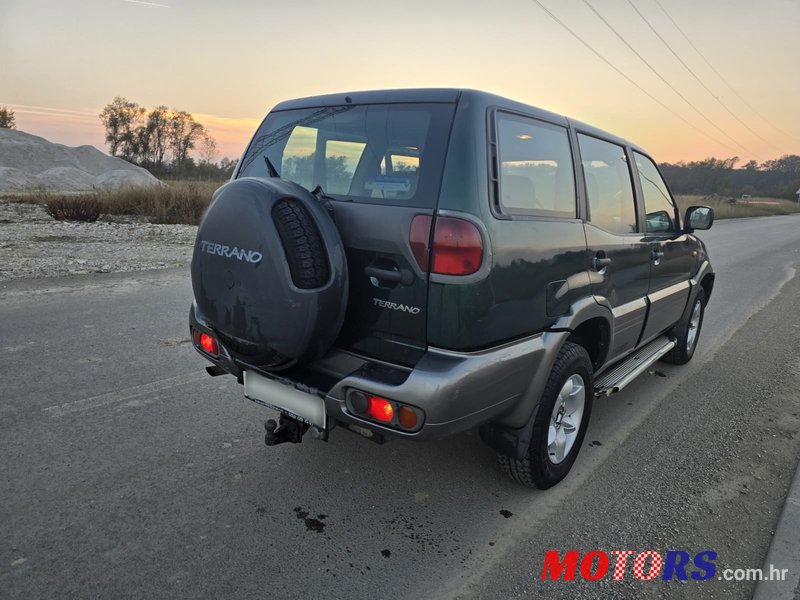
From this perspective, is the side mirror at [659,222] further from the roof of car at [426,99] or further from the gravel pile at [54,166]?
the gravel pile at [54,166]

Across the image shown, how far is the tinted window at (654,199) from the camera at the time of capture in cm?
400

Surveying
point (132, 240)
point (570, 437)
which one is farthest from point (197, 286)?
point (132, 240)

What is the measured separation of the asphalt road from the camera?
2209mm

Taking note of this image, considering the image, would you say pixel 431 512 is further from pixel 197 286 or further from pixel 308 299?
pixel 197 286

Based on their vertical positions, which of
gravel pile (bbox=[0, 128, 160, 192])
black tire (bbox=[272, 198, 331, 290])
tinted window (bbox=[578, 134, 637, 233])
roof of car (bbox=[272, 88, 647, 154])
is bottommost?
gravel pile (bbox=[0, 128, 160, 192])

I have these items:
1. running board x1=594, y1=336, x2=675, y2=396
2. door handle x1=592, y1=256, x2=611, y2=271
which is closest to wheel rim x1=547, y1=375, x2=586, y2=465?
running board x1=594, y1=336, x2=675, y2=396

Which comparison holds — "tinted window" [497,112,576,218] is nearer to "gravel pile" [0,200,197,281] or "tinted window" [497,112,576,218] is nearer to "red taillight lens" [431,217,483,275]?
"red taillight lens" [431,217,483,275]

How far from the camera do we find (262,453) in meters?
3.11

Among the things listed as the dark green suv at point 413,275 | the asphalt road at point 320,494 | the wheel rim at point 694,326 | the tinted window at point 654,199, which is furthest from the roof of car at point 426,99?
the wheel rim at point 694,326

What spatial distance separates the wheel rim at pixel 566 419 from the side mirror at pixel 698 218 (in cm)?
233

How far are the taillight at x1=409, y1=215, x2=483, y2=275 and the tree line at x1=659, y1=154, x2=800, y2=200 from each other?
6403 cm

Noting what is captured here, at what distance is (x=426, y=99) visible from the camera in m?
2.49

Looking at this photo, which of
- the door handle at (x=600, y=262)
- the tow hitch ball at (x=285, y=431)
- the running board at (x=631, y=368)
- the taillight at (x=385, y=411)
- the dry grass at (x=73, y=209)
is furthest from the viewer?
the dry grass at (x=73, y=209)

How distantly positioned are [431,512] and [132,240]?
11078 mm
